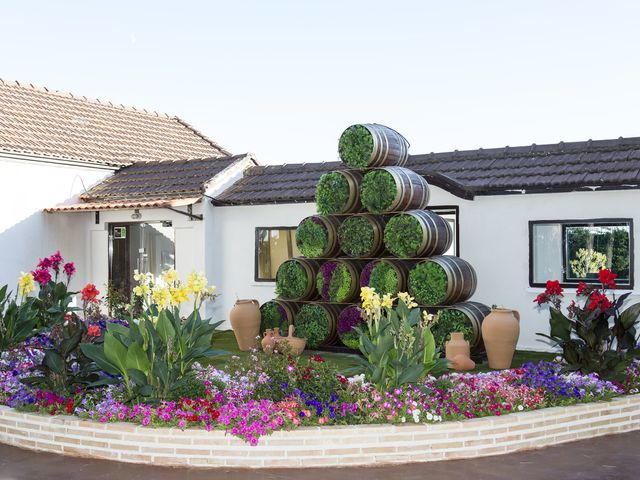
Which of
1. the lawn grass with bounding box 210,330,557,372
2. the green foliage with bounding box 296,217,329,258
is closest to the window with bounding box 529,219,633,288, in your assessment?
the lawn grass with bounding box 210,330,557,372

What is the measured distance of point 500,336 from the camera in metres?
12.1

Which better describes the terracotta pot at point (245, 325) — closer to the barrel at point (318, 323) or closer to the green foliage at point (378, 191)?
the barrel at point (318, 323)

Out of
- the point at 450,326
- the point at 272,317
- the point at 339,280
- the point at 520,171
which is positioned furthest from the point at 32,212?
the point at 520,171

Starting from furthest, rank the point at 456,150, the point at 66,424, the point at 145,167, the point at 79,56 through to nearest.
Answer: the point at 145,167
the point at 456,150
the point at 79,56
the point at 66,424

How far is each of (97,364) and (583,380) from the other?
5710 mm

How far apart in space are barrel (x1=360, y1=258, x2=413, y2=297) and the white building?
2.14m

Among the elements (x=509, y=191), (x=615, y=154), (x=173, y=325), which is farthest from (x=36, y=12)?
(x=615, y=154)

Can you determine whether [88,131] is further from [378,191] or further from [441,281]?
[441,281]

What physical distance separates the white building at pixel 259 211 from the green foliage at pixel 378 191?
184 cm

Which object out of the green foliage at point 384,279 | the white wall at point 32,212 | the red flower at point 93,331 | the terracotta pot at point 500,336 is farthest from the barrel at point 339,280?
the white wall at point 32,212

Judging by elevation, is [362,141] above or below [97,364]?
above

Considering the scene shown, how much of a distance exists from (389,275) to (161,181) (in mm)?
8328

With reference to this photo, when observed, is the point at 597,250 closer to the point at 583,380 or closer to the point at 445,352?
the point at 445,352

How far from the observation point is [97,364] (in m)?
8.52
